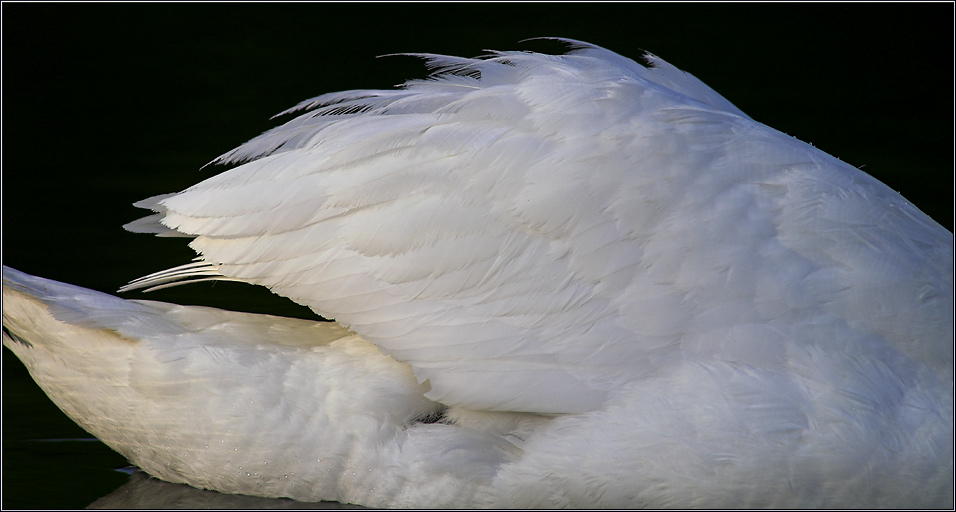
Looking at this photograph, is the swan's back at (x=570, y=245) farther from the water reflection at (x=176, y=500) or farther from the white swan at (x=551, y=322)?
the water reflection at (x=176, y=500)

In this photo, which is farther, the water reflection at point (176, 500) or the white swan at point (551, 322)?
the water reflection at point (176, 500)

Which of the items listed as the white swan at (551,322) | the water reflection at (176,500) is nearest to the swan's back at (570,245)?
the white swan at (551,322)

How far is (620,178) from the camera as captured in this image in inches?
124

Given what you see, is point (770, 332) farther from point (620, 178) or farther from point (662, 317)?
point (620, 178)

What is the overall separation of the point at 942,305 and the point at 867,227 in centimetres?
27

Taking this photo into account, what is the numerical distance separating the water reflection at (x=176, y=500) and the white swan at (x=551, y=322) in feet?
0.21

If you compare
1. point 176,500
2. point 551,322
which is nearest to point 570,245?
point 551,322

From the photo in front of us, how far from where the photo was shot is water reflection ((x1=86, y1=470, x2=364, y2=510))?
3412mm

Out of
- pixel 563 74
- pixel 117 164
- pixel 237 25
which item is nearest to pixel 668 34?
pixel 237 25

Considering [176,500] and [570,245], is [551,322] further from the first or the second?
[176,500]

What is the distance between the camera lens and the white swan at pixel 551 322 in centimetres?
303

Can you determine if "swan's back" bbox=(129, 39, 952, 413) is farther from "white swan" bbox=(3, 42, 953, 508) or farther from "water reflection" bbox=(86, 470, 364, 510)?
"water reflection" bbox=(86, 470, 364, 510)

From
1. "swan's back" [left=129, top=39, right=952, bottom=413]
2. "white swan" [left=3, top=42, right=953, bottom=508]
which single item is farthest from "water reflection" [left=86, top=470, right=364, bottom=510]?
"swan's back" [left=129, top=39, right=952, bottom=413]

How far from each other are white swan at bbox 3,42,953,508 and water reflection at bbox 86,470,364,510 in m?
0.06
